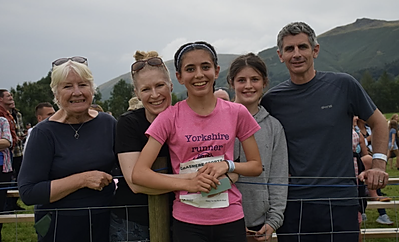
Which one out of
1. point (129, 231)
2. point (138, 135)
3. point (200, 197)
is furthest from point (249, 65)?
point (129, 231)

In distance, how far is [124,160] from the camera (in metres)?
2.41

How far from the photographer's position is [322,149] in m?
3.06

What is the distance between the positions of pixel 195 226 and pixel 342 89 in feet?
5.78

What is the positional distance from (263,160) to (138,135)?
41.3 inches

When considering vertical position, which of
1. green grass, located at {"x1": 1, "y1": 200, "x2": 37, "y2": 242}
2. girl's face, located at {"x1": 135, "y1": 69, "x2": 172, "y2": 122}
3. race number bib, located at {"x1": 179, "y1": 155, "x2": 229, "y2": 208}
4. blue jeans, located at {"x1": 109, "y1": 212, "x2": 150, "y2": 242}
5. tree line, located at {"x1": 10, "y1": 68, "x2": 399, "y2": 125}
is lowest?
green grass, located at {"x1": 1, "y1": 200, "x2": 37, "y2": 242}

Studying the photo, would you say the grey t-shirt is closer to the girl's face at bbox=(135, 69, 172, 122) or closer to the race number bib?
the race number bib

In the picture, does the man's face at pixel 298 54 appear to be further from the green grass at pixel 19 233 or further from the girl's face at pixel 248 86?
the green grass at pixel 19 233

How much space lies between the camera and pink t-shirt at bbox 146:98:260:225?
2.30 meters

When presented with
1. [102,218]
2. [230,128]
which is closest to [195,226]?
[230,128]

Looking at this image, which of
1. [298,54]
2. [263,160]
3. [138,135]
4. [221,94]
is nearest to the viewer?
[138,135]

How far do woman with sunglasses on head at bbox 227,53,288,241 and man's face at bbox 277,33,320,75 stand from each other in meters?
0.24

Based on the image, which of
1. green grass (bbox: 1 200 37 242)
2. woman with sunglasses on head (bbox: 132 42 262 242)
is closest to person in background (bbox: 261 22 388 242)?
woman with sunglasses on head (bbox: 132 42 262 242)

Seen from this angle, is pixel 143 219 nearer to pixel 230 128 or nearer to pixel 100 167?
pixel 100 167

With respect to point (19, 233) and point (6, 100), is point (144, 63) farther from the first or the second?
point (19, 233)
